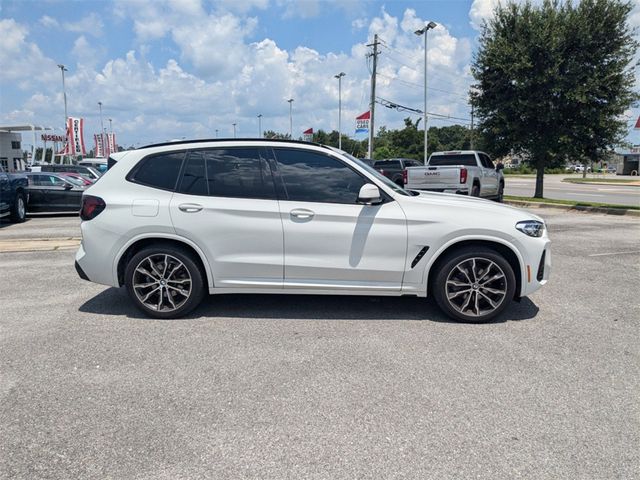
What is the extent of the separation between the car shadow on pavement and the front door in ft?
1.39

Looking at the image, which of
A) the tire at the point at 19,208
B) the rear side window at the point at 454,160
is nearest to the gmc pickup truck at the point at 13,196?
the tire at the point at 19,208

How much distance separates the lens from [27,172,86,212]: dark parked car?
48.6ft

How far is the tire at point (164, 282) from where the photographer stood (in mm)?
4953

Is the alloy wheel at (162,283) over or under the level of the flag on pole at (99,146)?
under

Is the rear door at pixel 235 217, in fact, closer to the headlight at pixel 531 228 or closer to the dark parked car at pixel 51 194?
the headlight at pixel 531 228

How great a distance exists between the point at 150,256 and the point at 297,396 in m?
2.40

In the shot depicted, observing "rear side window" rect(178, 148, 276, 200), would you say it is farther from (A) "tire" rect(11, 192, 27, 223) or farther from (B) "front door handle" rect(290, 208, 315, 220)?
(A) "tire" rect(11, 192, 27, 223)

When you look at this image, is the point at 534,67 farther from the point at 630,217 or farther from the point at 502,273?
the point at 502,273

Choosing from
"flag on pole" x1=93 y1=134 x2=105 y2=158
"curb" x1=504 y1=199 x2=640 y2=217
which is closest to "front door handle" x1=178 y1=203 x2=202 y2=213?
"curb" x1=504 y1=199 x2=640 y2=217

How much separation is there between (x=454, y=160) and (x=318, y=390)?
1452cm

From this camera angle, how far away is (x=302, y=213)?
482cm

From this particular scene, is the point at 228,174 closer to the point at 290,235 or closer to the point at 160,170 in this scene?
the point at 160,170

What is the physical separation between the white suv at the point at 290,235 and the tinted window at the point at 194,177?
10 millimetres

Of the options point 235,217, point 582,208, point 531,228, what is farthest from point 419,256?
point 582,208
